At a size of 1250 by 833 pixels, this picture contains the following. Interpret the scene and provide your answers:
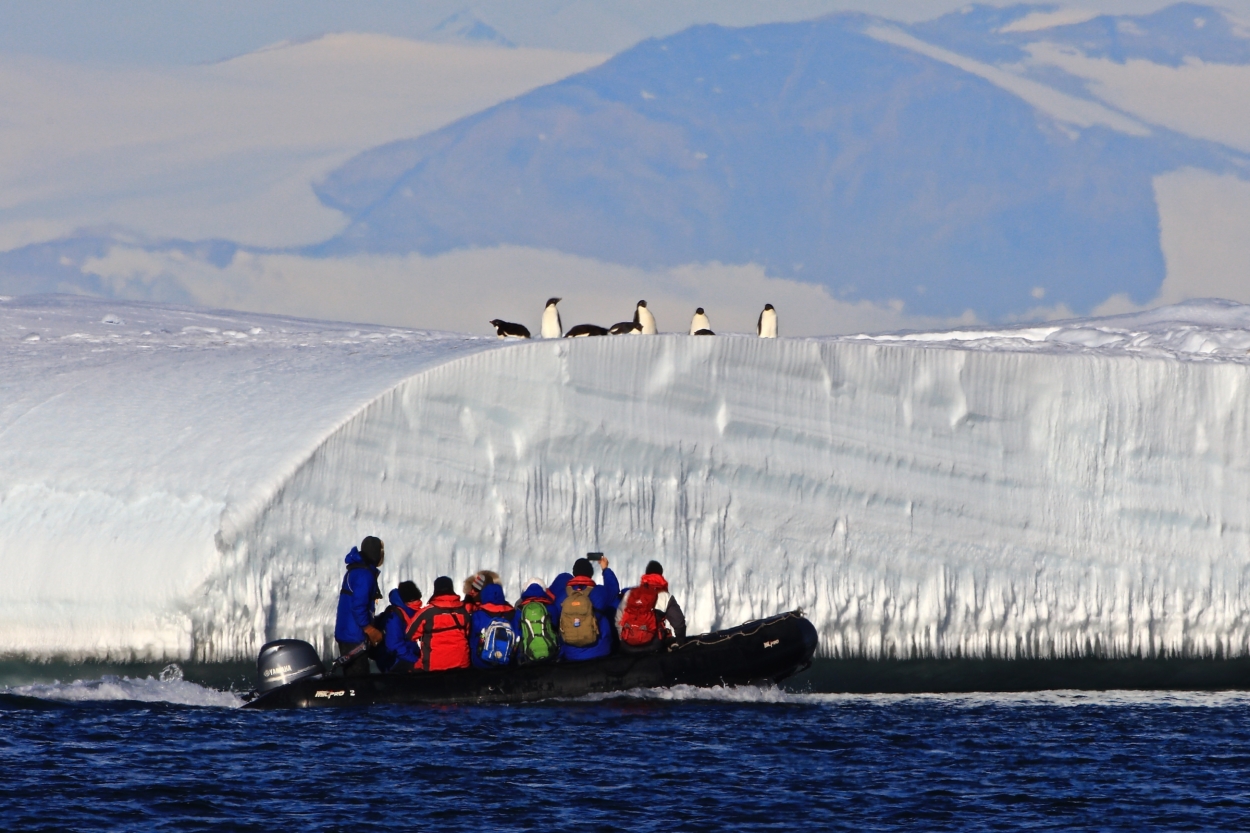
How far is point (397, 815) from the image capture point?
973cm

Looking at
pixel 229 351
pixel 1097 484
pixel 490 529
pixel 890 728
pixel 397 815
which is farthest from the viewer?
pixel 229 351

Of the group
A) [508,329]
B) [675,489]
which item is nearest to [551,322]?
[508,329]

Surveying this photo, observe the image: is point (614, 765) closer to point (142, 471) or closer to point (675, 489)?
point (675, 489)

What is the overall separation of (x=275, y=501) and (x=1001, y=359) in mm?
6553

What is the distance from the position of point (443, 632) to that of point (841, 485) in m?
4.22

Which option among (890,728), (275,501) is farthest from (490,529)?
(890,728)

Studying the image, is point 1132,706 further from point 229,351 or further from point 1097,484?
point 229,351

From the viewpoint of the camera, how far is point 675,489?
15.1 metres

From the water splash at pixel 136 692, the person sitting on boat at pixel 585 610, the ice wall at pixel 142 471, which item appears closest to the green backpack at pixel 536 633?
the person sitting on boat at pixel 585 610

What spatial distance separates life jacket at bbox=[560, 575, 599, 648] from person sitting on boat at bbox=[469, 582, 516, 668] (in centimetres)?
40

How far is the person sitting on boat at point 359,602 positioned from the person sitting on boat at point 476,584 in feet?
2.26

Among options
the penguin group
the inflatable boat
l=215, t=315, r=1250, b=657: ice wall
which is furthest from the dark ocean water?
the penguin group

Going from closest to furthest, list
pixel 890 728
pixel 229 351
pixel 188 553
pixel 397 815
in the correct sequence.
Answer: pixel 397 815, pixel 890 728, pixel 188 553, pixel 229 351

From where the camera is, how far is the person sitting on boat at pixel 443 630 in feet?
42.0
